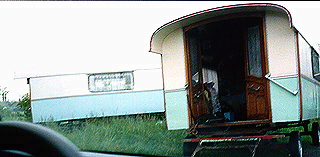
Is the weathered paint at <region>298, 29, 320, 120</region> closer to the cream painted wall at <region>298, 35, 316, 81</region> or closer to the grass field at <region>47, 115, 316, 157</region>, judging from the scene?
the cream painted wall at <region>298, 35, 316, 81</region>

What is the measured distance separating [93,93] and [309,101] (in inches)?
174

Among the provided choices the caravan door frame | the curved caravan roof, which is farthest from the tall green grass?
the curved caravan roof

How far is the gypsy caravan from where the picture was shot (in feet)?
16.9

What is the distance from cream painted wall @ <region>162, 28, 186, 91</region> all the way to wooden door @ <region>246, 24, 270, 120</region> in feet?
3.54

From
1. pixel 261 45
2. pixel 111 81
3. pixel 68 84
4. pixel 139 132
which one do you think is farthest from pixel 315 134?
pixel 68 84

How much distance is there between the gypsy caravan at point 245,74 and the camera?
5.16 metres

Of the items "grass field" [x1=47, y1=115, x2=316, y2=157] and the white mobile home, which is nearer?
"grass field" [x1=47, y1=115, x2=316, y2=157]

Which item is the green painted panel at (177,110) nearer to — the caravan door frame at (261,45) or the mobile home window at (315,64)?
the caravan door frame at (261,45)

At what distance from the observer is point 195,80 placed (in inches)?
250

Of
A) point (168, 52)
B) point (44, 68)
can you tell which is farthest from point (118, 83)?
point (168, 52)

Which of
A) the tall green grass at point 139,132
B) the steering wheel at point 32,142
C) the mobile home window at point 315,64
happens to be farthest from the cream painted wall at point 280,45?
the steering wheel at point 32,142

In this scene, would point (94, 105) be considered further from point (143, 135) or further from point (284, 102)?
point (284, 102)

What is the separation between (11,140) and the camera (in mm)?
1152

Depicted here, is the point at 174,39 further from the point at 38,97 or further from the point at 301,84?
the point at 38,97
